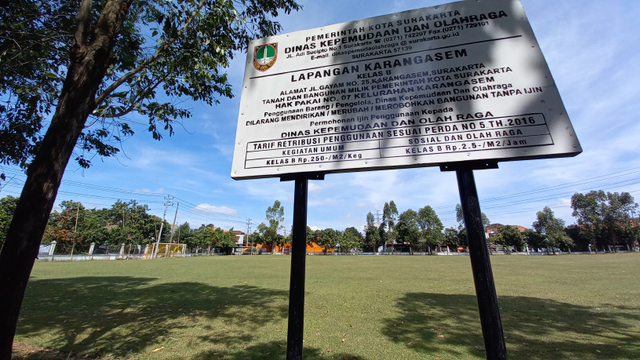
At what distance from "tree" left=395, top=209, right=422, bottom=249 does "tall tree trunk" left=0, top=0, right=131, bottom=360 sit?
201 feet

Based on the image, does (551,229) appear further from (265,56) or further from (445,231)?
(265,56)

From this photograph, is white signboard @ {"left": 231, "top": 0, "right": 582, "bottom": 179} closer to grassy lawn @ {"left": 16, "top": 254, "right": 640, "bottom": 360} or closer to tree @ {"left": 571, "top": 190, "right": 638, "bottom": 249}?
grassy lawn @ {"left": 16, "top": 254, "right": 640, "bottom": 360}

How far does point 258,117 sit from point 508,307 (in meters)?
7.40

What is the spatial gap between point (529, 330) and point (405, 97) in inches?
206

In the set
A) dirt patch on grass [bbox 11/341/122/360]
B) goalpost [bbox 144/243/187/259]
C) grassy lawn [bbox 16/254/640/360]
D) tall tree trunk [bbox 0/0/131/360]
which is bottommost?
dirt patch on grass [bbox 11/341/122/360]

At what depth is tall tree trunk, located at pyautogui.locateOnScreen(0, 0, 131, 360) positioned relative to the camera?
2.01 meters

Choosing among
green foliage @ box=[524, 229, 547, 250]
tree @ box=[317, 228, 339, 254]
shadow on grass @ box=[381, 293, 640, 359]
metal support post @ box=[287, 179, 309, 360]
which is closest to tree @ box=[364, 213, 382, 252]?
tree @ box=[317, 228, 339, 254]

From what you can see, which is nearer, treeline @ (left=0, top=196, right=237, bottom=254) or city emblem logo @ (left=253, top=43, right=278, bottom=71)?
city emblem logo @ (left=253, top=43, right=278, bottom=71)

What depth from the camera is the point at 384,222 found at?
7469 centimetres

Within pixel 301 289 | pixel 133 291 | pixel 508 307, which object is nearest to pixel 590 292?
pixel 508 307

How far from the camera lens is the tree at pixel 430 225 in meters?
56.7

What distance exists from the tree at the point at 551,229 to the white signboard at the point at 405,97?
241 ft

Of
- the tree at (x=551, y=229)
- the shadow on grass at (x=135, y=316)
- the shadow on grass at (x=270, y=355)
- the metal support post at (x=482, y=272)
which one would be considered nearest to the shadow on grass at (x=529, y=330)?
the shadow on grass at (x=270, y=355)

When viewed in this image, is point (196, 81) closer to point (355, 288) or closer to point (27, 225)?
point (27, 225)
